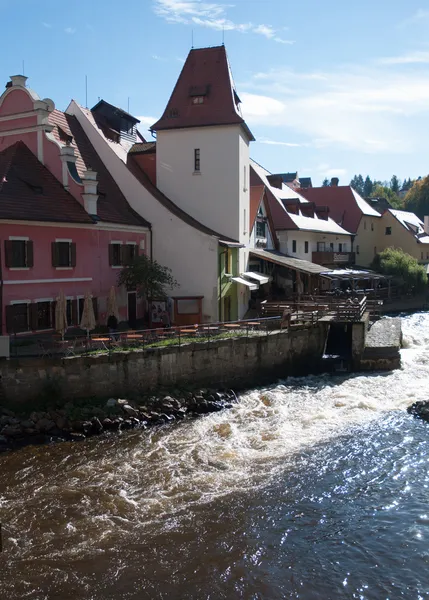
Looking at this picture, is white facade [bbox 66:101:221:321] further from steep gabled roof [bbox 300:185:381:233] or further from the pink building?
steep gabled roof [bbox 300:185:381:233]

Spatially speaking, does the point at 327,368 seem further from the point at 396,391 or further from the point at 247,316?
the point at 247,316

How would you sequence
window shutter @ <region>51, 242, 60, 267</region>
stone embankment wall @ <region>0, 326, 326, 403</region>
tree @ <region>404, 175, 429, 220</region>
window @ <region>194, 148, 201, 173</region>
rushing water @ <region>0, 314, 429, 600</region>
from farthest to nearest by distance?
tree @ <region>404, 175, 429, 220</region> < window @ <region>194, 148, 201, 173</region> < window shutter @ <region>51, 242, 60, 267</region> < stone embankment wall @ <region>0, 326, 326, 403</region> < rushing water @ <region>0, 314, 429, 600</region>

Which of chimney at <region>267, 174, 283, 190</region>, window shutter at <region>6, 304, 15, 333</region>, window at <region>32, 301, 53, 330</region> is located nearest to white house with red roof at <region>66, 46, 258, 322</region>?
window at <region>32, 301, 53, 330</region>

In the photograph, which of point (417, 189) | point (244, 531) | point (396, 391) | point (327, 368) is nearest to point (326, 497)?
point (244, 531)

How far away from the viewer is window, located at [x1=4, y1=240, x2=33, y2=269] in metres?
22.2

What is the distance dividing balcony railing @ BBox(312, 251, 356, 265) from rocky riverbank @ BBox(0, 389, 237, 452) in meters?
31.2

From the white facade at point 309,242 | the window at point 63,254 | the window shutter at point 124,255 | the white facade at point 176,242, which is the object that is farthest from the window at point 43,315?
the white facade at point 309,242

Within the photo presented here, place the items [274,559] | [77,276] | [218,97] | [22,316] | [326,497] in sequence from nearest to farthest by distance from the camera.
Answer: [274,559] → [326,497] → [22,316] → [77,276] → [218,97]

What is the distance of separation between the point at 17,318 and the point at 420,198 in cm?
9396

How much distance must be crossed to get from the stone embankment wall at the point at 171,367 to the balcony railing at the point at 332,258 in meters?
23.5

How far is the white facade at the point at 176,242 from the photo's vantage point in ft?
97.9

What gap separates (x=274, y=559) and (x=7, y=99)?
2408 cm

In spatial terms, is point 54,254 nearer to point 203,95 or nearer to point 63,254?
point 63,254

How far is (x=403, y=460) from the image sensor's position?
53.1 ft
